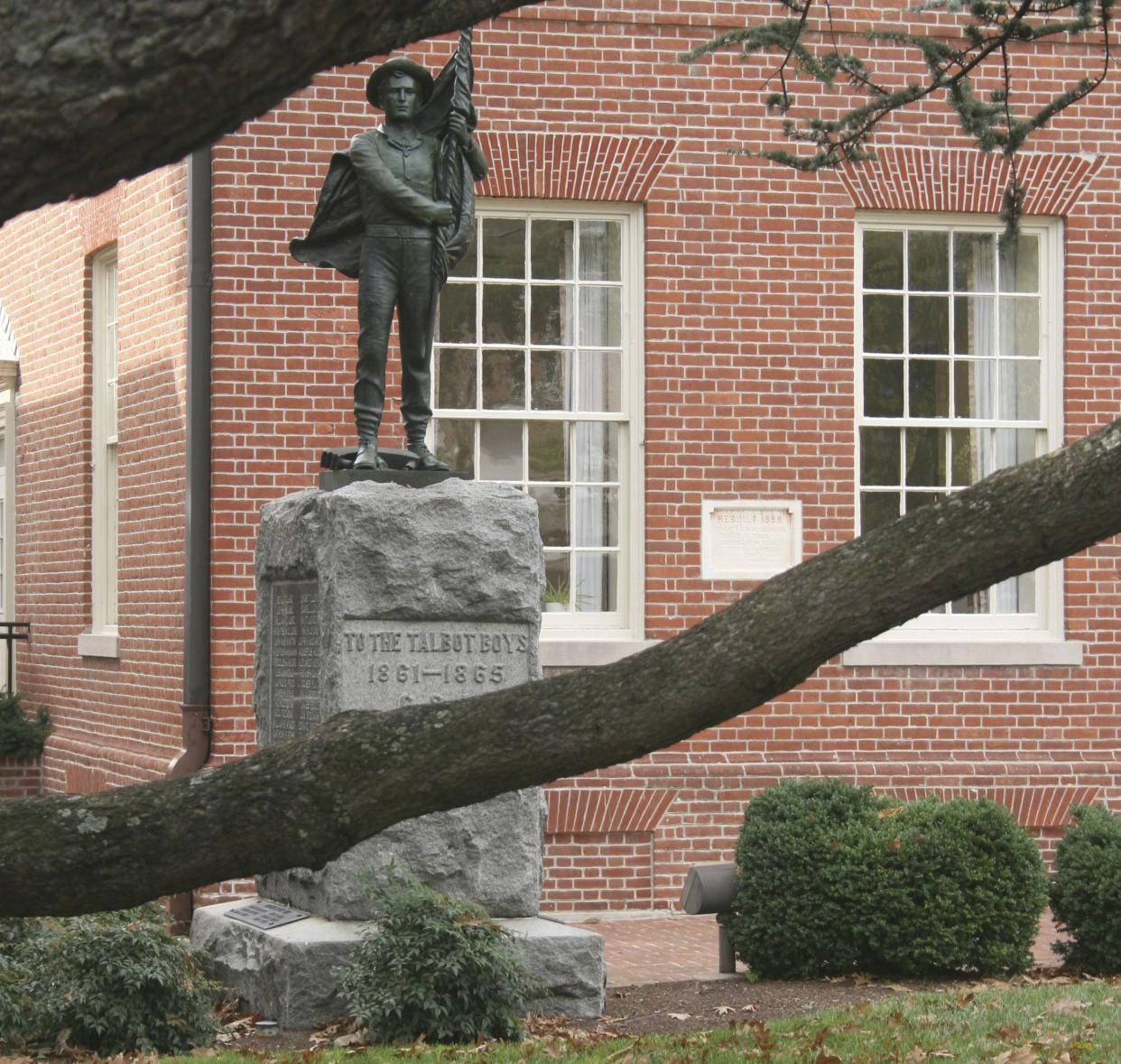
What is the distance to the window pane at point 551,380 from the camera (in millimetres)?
12258

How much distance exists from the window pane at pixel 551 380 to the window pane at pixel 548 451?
124 mm

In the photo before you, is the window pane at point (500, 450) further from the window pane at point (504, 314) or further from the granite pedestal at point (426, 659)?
the granite pedestal at point (426, 659)

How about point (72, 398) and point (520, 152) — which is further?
point (72, 398)

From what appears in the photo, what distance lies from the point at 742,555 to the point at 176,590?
3.61 m

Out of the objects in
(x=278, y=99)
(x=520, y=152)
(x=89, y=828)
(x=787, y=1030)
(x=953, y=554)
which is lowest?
(x=787, y=1030)

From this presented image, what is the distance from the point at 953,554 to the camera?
139 inches

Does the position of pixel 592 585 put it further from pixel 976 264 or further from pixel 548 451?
pixel 976 264

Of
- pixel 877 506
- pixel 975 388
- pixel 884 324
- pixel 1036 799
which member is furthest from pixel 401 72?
pixel 1036 799

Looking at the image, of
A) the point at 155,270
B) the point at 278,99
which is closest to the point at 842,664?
the point at 155,270

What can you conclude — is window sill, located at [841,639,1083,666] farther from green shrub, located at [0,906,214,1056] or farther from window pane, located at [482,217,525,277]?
green shrub, located at [0,906,214,1056]

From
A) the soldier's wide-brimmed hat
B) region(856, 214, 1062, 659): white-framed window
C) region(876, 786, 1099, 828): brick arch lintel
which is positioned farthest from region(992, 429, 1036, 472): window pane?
the soldier's wide-brimmed hat

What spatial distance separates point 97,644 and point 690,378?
4784 mm

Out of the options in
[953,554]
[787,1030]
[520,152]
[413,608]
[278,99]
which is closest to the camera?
[278,99]

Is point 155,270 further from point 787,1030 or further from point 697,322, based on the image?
point 787,1030
